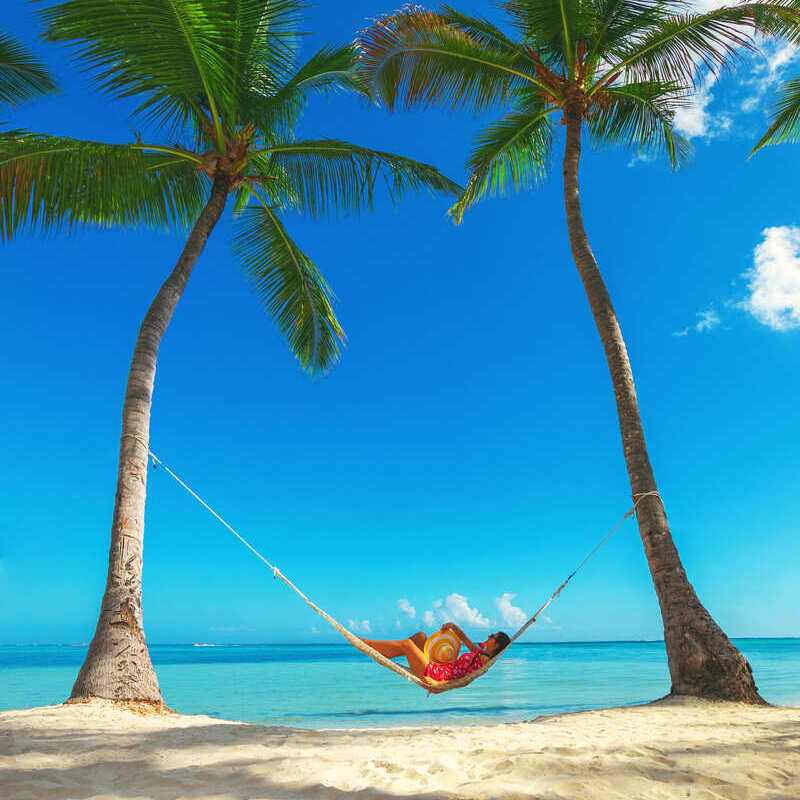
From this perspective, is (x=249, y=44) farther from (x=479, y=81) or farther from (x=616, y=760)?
(x=616, y=760)

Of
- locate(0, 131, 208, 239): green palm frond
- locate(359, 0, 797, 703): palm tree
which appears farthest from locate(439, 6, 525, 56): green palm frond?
locate(0, 131, 208, 239): green palm frond

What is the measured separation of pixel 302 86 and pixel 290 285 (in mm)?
1982

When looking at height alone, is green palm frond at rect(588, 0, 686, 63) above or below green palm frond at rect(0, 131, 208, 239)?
above

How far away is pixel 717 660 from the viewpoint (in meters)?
4.30

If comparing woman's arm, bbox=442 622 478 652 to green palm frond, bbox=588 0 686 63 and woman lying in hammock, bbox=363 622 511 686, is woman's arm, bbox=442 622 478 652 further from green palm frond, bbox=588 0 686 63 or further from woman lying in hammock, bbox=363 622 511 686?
green palm frond, bbox=588 0 686 63

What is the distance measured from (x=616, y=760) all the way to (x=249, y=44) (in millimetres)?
6056

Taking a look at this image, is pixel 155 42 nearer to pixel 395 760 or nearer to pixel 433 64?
pixel 433 64

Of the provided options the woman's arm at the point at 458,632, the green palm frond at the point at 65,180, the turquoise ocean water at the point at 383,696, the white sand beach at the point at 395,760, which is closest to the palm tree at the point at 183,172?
the green palm frond at the point at 65,180

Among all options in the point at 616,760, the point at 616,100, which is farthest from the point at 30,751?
the point at 616,100

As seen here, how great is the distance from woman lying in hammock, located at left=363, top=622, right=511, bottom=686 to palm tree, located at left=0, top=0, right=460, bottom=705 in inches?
65.7

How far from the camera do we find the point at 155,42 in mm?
4777

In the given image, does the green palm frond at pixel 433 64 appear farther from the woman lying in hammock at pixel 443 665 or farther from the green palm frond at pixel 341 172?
the woman lying in hammock at pixel 443 665

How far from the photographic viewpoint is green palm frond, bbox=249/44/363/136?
5855 mm

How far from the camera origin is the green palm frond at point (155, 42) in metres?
4.52
